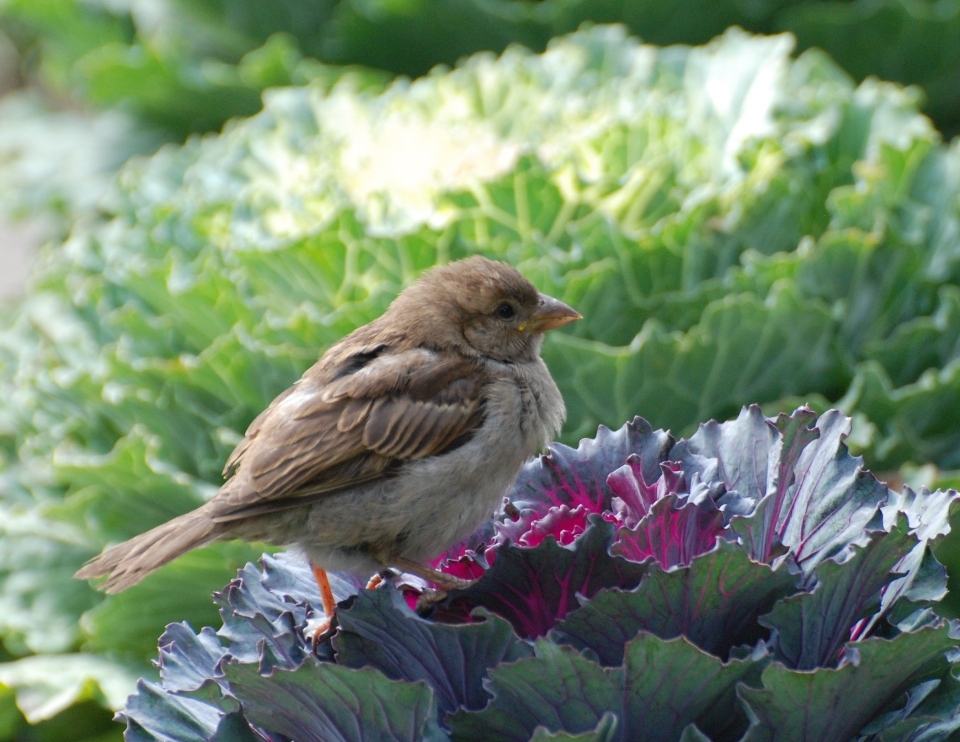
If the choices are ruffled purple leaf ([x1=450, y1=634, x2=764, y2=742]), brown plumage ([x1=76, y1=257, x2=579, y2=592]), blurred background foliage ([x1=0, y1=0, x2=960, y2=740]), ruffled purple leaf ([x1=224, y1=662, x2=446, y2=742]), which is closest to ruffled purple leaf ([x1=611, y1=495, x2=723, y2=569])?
ruffled purple leaf ([x1=450, y1=634, x2=764, y2=742])

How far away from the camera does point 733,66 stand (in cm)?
290

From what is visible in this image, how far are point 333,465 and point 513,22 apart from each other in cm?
231

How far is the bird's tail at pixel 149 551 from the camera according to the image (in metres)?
1.40

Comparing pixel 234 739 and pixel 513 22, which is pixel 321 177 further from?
pixel 234 739

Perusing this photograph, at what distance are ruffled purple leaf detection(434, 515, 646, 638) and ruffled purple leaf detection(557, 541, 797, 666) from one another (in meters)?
0.04

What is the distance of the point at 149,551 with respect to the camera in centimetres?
143

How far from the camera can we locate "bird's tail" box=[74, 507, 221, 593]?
1.40 meters

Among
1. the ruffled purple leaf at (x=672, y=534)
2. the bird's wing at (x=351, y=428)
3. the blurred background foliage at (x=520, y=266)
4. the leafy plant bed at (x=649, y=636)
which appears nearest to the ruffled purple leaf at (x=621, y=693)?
the leafy plant bed at (x=649, y=636)

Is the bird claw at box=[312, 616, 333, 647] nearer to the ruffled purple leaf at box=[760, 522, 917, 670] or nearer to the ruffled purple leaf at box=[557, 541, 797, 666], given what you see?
the ruffled purple leaf at box=[557, 541, 797, 666]

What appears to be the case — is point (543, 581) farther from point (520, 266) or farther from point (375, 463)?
point (520, 266)

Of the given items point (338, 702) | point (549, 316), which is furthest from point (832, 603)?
point (549, 316)

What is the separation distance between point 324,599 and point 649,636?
53 centimetres

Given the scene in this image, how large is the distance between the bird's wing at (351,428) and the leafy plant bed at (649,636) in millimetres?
219

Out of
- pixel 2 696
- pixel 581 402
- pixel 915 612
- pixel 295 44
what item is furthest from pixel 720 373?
pixel 295 44
